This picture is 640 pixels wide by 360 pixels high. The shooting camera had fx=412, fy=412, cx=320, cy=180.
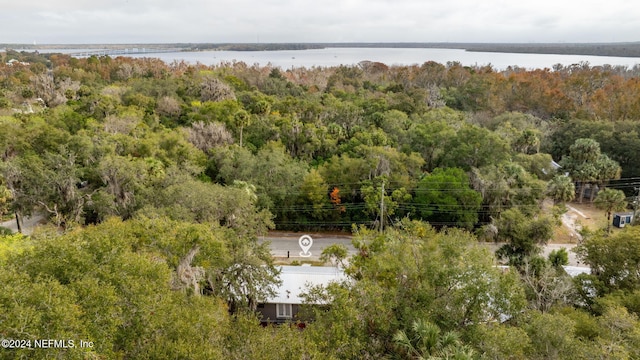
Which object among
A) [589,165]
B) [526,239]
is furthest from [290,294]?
[589,165]

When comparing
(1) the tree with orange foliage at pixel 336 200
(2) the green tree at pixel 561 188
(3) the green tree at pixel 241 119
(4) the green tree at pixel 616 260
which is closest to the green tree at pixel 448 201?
(1) the tree with orange foliage at pixel 336 200

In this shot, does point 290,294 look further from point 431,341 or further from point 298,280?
point 431,341

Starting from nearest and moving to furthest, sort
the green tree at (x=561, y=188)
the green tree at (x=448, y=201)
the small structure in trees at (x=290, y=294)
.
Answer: the small structure in trees at (x=290, y=294) < the green tree at (x=448, y=201) < the green tree at (x=561, y=188)

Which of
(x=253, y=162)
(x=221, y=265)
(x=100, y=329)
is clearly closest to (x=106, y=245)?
(x=100, y=329)

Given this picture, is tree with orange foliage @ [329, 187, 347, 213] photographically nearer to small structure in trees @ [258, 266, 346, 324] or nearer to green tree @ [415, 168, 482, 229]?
green tree @ [415, 168, 482, 229]

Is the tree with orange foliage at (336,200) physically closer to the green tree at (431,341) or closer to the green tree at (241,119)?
the green tree at (241,119)

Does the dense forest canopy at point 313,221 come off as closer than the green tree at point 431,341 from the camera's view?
Yes

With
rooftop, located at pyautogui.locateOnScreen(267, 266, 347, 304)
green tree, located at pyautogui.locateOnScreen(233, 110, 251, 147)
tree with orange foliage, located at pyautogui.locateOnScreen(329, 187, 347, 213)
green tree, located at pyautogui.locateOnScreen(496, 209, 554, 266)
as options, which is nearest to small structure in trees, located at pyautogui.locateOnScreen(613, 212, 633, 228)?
green tree, located at pyautogui.locateOnScreen(496, 209, 554, 266)

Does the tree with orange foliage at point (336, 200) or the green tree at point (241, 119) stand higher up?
the green tree at point (241, 119)
